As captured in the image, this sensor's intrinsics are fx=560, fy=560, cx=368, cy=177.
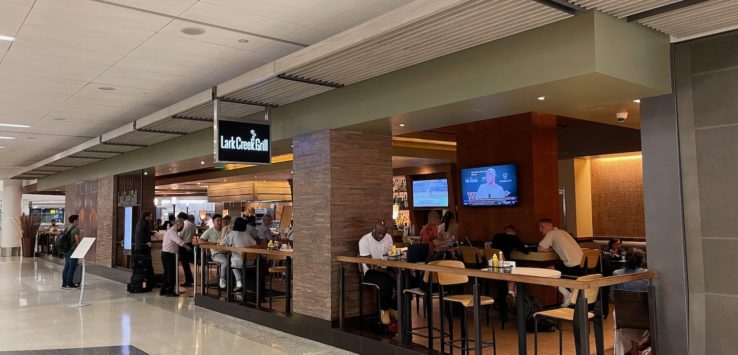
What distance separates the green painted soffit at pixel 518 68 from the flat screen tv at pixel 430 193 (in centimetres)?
969

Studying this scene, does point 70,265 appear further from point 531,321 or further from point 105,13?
point 531,321

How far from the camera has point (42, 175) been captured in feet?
60.6

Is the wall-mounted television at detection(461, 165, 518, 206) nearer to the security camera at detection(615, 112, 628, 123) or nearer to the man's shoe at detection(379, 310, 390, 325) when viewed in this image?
the security camera at detection(615, 112, 628, 123)

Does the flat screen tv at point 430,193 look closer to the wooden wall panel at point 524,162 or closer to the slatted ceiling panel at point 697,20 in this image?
the wooden wall panel at point 524,162

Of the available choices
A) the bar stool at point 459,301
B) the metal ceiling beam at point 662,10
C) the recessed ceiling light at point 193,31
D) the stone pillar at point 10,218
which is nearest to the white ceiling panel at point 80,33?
the recessed ceiling light at point 193,31

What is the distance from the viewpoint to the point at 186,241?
438 inches

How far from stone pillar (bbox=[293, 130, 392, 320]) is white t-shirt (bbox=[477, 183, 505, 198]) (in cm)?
243

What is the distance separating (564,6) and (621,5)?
48 cm

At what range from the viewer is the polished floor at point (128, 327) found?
6371mm

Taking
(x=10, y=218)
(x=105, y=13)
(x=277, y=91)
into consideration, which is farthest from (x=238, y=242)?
(x=10, y=218)

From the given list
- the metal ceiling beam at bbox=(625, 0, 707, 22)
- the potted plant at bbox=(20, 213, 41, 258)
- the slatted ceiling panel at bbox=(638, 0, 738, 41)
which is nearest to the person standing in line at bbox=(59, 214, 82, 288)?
the potted plant at bbox=(20, 213, 41, 258)

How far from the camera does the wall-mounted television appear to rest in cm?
863

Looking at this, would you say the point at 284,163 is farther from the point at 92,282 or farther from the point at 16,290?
the point at 16,290

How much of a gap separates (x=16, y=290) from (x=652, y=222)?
39.0ft
